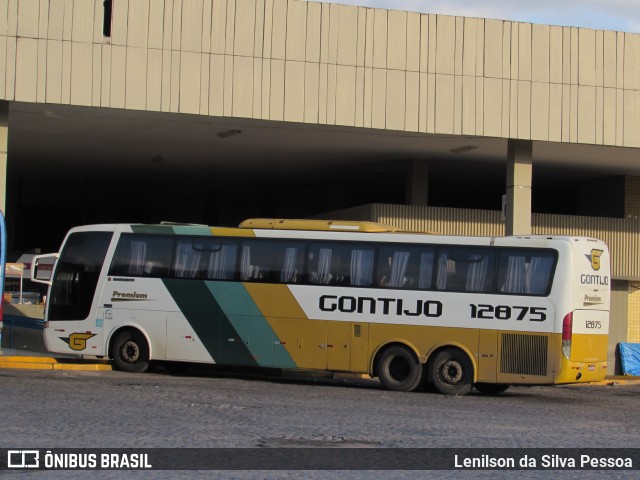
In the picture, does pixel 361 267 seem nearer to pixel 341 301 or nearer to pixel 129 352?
pixel 341 301

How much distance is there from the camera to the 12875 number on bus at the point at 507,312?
1934cm

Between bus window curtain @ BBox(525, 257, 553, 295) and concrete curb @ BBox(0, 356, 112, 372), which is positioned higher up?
bus window curtain @ BBox(525, 257, 553, 295)

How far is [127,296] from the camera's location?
858 inches

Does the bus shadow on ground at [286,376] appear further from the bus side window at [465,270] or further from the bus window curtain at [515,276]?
the bus window curtain at [515,276]

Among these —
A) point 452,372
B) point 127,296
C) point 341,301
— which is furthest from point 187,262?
point 452,372

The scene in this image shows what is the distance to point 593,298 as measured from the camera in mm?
19703

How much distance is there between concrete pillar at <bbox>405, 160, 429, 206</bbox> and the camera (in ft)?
108

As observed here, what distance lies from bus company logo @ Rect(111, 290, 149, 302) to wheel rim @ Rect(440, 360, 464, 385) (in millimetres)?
6355

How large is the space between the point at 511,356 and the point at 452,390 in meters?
1.30

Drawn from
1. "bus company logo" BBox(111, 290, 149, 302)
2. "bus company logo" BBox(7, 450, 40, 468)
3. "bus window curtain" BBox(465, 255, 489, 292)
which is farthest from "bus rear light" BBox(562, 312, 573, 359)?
"bus company logo" BBox(7, 450, 40, 468)

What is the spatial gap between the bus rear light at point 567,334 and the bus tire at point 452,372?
182 centimetres

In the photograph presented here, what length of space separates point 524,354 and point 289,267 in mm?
4937

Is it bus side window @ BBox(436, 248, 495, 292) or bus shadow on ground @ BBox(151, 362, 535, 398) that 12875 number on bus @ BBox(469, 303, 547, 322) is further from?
bus shadow on ground @ BBox(151, 362, 535, 398)

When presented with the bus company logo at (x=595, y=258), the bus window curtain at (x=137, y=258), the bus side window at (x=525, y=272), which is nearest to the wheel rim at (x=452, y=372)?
the bus side window at (x=525, y=272)
